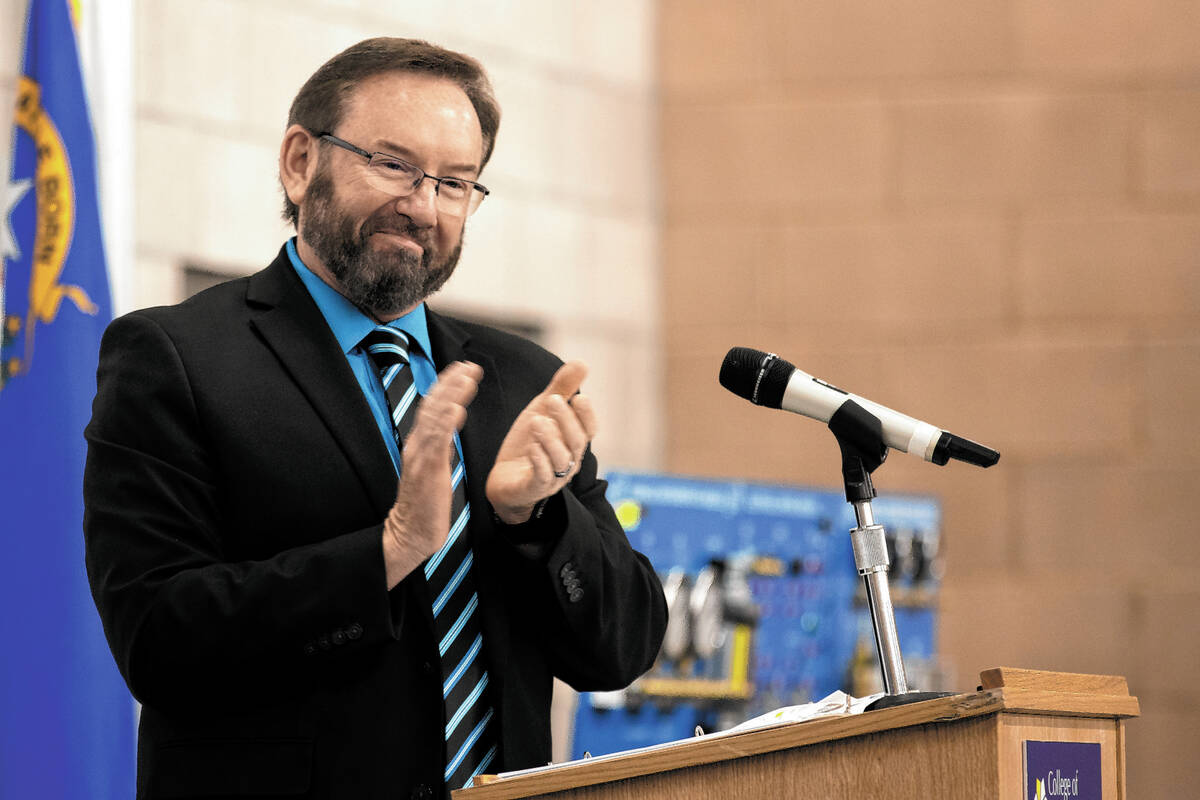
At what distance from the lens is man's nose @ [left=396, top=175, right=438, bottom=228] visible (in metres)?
2.07

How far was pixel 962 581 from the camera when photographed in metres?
5.70

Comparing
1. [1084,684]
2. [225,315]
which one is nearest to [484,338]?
[225,315]

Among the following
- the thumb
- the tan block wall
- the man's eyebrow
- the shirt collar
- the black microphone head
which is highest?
the tan block wall

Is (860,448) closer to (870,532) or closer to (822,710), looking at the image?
(870,532)

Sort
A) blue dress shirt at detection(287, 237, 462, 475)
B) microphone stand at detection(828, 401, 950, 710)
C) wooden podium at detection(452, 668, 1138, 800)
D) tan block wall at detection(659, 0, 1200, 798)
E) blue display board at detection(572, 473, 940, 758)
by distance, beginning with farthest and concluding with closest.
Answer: tan block wall at detection(659, 0, 1200, 798)
blue display board at detection(572, 473, 940, 758)
blue dress shirt at detection(287, 237, 462, 475)
microphone stand at detection(828, 401, 950, 710)
wooden podium at detection(452, 668, 1138, 800)

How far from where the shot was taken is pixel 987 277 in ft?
19.0

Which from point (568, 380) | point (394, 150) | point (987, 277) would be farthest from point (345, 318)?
point (987, 277)

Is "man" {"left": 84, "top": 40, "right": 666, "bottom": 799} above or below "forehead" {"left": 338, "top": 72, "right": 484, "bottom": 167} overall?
below

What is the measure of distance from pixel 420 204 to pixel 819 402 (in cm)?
62

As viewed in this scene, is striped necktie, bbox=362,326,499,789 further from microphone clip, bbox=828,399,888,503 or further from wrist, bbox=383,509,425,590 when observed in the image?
microphone clip, bbox=828,399,888,503

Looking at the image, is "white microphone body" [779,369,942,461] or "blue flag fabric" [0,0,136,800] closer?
"white microphone body" [779,369,942,461]

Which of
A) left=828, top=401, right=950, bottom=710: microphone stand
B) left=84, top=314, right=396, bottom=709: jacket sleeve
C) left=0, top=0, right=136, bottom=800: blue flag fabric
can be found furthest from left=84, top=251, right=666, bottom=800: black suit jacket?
left=0, top=0, right=136, bottom=800: blue flag fabric

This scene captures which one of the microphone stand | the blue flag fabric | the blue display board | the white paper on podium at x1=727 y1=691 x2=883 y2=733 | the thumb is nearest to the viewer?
the white paper on podium at x1=727 y1=691 x2=883 y2=733

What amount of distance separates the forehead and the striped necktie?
1.09 ft
